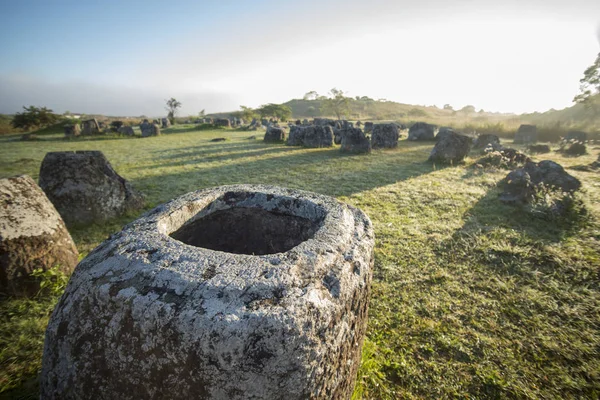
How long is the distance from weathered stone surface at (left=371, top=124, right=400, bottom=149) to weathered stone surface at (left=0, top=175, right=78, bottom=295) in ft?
41.6

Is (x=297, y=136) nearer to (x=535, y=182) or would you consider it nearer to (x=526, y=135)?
(x=535, y=182)

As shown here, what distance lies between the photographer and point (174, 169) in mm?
8820

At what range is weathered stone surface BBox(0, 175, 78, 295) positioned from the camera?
2.52m

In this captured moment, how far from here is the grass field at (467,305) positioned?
2023 millimetres

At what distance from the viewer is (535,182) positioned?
5.91 meters

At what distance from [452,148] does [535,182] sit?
3.94 meters

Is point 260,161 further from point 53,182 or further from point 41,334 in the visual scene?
point 41,334

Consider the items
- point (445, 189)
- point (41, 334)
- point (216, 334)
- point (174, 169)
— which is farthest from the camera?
point (174, 169)

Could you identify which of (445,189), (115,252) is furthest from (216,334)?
(445,189)

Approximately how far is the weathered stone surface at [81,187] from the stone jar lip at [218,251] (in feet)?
11.6

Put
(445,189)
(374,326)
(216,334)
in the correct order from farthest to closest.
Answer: (445,189) → (374,326) → (216,334)

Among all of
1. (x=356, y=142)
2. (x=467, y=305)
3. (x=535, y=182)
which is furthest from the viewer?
(x=356, y=142)

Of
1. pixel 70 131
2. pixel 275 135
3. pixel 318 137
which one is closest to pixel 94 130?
pixel 70 131

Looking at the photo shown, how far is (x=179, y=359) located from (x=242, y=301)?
0.99 ft
